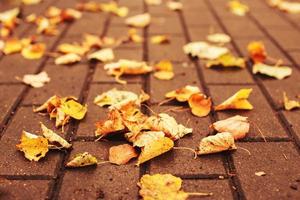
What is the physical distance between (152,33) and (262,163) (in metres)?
1.71

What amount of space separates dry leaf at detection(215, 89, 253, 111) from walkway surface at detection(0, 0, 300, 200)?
3 centimetres

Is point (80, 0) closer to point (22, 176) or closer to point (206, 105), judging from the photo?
point (206, 105)

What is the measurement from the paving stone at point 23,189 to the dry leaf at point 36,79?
865 mm

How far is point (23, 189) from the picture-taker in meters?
1.51

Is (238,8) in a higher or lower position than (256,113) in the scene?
lower

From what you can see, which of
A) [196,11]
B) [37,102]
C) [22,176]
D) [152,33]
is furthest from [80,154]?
[196,11]

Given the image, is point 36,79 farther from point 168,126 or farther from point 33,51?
point 168,126

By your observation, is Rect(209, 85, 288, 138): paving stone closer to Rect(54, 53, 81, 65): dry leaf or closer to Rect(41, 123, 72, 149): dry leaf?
Rect(41, 123, 72, 149): dry leaf

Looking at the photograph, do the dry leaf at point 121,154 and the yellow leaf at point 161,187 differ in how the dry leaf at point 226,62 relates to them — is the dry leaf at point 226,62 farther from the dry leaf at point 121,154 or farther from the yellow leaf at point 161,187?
the yellow leaf at point 161,187

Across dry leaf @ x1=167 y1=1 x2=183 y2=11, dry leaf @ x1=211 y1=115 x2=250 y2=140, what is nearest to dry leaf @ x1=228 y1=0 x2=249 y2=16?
dry leaf @ x1=167 y1=1 x2=183 y2=11

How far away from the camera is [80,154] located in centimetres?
168

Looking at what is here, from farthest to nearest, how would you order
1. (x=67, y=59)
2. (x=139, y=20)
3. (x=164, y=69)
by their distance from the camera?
(x=139, y=20), (x=67, y=59), (x=164, y=69)

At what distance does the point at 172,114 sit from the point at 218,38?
1.17m

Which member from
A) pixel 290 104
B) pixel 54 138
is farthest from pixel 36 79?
pixel 290 104
